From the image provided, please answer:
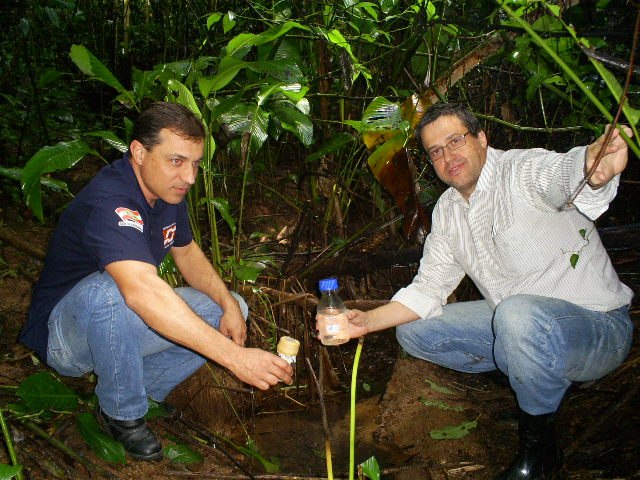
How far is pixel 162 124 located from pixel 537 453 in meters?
1.88

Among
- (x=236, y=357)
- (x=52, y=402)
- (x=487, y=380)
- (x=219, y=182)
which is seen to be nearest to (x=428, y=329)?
(x=487, y=380)

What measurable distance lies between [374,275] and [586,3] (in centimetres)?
199

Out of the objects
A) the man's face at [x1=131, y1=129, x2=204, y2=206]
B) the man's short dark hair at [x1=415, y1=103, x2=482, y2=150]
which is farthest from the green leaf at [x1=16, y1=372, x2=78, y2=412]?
the man's short dark hair at [x1=415, y1=103, x2=482, y2=150]

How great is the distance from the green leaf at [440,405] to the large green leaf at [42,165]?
193cm

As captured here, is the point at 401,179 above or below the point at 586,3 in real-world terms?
below

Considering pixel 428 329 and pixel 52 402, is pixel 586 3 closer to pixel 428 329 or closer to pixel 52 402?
pixel 428 329

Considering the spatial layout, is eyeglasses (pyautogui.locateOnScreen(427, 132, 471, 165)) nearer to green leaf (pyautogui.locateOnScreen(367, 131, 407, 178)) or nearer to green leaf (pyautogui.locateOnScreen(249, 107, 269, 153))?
green leaf (pyautogui.locateOnScreen(367, 131, 407, 178))

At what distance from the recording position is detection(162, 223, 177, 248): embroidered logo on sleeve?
2.51 m

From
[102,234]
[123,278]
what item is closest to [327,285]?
[123,278]

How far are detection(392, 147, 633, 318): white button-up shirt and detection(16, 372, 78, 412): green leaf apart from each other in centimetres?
172

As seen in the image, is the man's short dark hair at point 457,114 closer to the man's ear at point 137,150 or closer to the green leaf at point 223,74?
Answer: the green leaf at point 223,74

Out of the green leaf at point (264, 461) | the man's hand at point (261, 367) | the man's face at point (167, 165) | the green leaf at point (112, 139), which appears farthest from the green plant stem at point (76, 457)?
the green leaf at point (112, 139)

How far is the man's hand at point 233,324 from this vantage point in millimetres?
2600

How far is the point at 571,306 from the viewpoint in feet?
7.48
